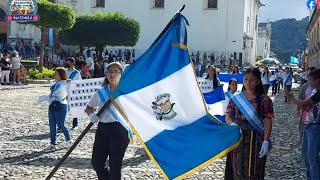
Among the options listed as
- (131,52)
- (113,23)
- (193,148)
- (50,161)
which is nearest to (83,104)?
(50,161)

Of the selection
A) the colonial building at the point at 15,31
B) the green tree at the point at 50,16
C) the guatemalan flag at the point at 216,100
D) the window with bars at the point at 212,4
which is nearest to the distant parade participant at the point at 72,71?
the guatemalan flag at the point at 216,100

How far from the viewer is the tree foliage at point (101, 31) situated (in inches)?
1470

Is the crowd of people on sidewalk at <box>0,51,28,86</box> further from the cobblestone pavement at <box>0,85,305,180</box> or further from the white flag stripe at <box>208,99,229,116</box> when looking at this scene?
the white flag stripe at <box>208,99,229,116</box>

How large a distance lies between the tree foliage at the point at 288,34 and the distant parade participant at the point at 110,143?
142206 mm

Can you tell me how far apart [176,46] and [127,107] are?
776 millimetres

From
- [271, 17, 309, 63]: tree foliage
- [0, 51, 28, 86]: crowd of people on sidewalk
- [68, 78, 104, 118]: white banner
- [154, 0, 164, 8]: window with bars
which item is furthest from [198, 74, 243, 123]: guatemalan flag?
[271, 17, 309, 63]: tree foliage

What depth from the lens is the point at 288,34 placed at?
16038 cm

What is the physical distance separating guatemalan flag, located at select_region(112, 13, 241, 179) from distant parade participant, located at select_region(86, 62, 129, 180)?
0.67 ft

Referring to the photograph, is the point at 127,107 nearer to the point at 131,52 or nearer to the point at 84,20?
the point at 84,20

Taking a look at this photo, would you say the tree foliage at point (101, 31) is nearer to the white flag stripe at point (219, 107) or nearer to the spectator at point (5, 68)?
the spectator at point (5, 68)

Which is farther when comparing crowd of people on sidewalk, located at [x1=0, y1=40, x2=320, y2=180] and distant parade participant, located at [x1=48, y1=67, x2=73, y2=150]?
distant parade participant, located at [x1=48, y1=67, x2=73, y2=150]

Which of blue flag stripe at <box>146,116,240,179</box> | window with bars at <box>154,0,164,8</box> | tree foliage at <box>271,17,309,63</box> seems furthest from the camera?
tree foliage at <box>271,17,309,63</box>

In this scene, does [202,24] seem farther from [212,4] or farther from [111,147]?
[111,147]

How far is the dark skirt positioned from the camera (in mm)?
4594
